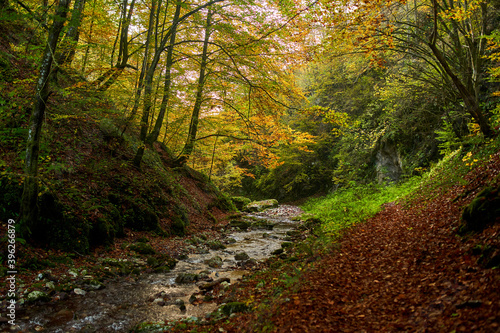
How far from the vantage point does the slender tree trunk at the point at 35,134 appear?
4.75 m

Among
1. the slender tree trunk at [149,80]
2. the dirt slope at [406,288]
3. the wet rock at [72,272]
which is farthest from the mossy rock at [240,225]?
the wet rock at [72,272]

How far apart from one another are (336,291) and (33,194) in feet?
18.7

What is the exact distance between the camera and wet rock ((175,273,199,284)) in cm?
548

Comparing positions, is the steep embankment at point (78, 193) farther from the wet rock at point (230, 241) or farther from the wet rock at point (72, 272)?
the wet rock at point (230, 241)

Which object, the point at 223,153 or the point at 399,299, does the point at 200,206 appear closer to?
the point at 223,153

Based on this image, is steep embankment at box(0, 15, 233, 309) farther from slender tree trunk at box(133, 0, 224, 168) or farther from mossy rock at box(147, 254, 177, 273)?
slender tree trunk at box(133, 0, 224, 168)

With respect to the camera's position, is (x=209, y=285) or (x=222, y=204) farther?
(x=222, y=204)

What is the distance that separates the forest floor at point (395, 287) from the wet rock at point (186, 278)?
118cm

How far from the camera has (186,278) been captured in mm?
5559

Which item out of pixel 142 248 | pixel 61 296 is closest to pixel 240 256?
pixel 142 248

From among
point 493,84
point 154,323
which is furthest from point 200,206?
point 493,84

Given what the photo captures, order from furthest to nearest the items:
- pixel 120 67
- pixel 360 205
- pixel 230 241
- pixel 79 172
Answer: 1. pixel 360 205
2. pixel 120 67
3. pixel 230 241
4. pixel 79 172

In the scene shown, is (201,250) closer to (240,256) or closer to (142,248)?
(240,256)

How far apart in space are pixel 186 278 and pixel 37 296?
2.54 metres
